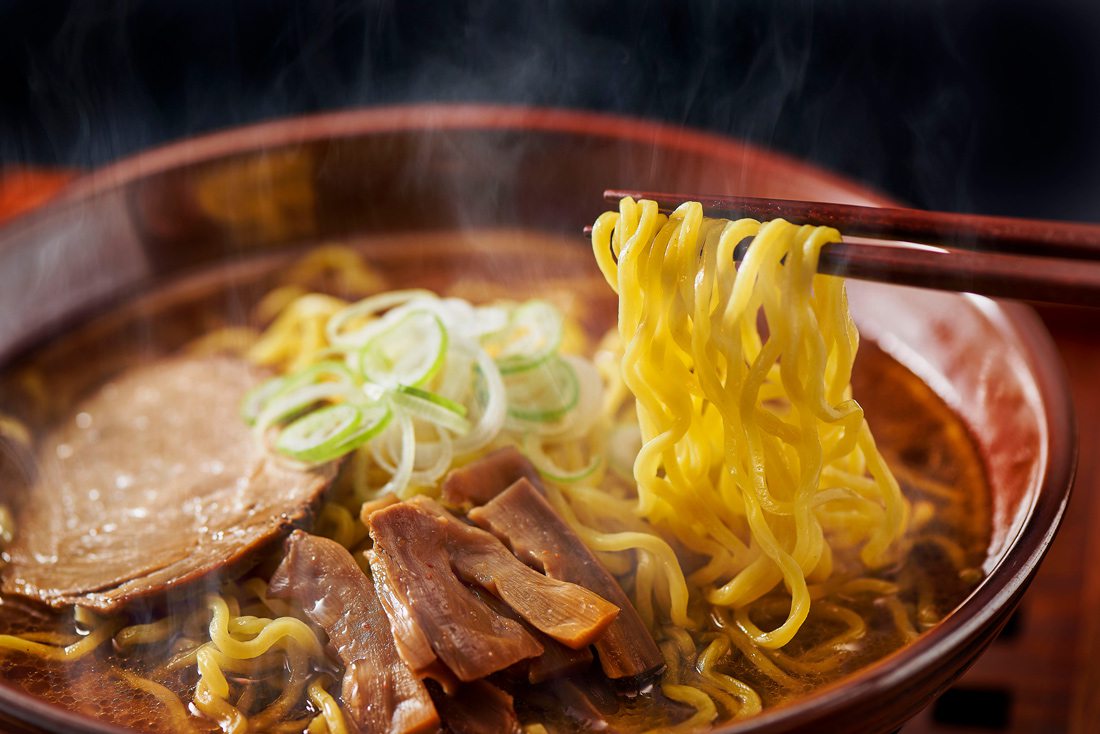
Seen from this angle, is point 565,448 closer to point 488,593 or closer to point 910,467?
point 488,593

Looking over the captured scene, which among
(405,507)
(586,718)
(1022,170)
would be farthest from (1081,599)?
(1022,170)

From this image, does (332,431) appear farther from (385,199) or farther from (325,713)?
(385,199)

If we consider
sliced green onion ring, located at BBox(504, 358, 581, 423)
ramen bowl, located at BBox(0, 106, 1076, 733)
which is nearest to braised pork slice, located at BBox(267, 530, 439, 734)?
sliced green onion ring, located at BBox(504, 358, 581, 423)

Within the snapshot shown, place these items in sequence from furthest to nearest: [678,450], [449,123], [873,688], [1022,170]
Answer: [1022,170]
[449,123]
[678,450]
[873,688]

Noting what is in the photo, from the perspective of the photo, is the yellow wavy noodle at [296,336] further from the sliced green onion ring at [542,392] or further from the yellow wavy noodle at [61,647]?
the yellow wavy noodle at [61,647]

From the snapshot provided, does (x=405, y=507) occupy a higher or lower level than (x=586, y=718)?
higher

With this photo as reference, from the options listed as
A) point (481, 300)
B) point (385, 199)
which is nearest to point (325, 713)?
point (481, 300)
